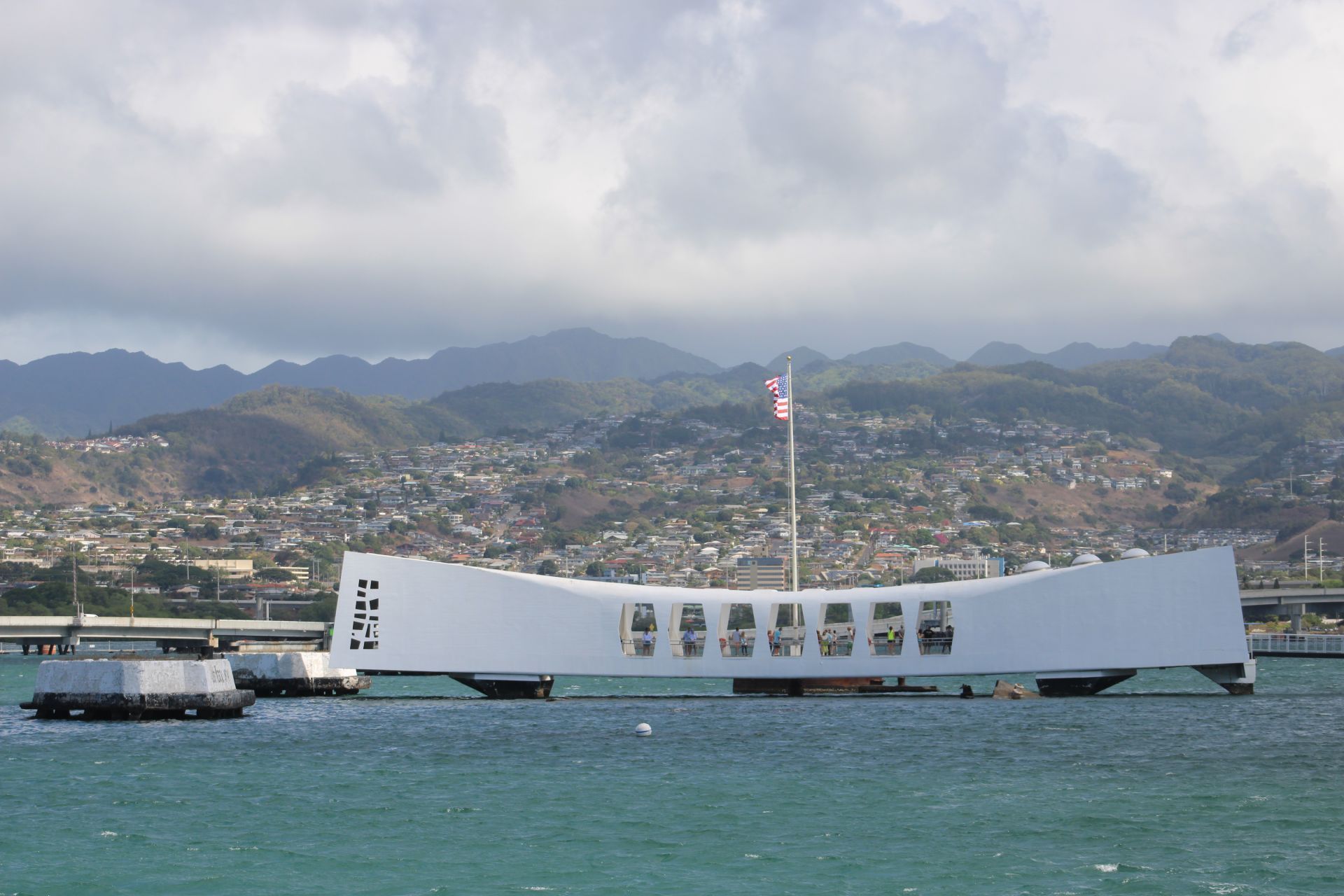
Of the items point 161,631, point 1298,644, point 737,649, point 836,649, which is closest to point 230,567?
point 161,631

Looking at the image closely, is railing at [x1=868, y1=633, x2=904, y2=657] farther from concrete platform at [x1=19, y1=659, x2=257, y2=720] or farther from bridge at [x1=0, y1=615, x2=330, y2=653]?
bridge at [x1=0, y1=615, x2=330, y2=653]

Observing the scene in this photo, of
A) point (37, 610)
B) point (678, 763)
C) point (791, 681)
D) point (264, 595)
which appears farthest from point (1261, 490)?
point (678, 763)

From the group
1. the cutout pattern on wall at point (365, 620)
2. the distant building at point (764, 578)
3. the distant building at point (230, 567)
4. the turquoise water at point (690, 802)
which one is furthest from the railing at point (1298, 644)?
the distant building at point (230, 567)

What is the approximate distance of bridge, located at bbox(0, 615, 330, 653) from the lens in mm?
100375

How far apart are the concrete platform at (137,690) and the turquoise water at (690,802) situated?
605mm

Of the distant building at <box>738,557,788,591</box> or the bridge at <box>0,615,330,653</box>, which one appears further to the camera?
the bridge at <box>0,615,330,653</box>

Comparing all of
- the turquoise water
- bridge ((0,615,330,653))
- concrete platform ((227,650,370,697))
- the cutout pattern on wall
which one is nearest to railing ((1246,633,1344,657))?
bridge ((0,615,330,653))

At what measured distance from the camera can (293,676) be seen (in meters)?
50.0

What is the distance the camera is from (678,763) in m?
30.5

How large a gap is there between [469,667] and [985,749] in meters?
15.0

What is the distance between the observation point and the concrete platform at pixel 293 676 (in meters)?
49.9

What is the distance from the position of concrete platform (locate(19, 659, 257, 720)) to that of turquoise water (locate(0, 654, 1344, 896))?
0.60 meters

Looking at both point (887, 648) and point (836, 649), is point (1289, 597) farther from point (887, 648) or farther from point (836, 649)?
point (836, 649)

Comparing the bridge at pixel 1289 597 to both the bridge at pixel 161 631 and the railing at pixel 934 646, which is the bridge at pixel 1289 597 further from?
the railing at pixel 934 646
